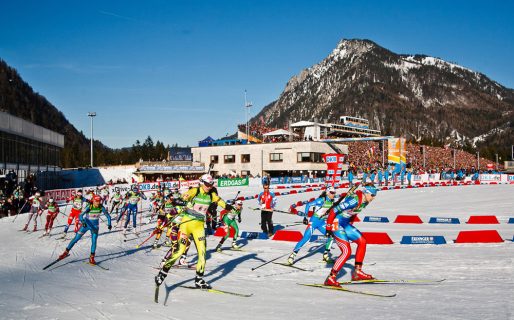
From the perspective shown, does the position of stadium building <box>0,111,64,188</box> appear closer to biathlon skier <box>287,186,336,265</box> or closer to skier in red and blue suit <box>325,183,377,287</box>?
biathlon skier <box>287,186,336,265</box>

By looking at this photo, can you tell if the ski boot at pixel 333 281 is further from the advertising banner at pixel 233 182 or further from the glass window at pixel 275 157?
the glass window at pixel 275 157

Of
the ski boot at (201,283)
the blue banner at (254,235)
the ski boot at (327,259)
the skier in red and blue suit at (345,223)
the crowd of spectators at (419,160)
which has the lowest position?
the blue banner at (254,235)

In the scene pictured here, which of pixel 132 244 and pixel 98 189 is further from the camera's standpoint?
pixel 98 189

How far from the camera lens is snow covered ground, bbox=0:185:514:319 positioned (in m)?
8.12

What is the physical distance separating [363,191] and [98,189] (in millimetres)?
25828

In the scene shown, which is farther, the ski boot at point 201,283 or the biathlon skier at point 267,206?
the biathlon skier at point 267,206

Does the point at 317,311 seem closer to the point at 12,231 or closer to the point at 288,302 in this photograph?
the point at 288,302

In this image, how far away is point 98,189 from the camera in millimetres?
32125

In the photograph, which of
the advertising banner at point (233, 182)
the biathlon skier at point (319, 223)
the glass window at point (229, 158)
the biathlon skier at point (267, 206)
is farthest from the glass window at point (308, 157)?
the biathlon skier at point (319, 223)

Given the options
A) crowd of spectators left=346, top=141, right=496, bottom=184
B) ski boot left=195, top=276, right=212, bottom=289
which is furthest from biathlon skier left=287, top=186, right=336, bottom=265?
crowd of spectators left=346, top=141, right=496, bottom=184

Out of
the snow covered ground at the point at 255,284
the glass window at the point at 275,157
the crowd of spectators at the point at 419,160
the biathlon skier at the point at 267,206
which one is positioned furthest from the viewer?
the glass window at the point at 275,157

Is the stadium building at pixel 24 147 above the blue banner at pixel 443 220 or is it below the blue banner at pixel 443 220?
above

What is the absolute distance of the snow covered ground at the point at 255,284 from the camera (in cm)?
812

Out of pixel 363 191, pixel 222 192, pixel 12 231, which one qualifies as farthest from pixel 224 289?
pixel 222 192
